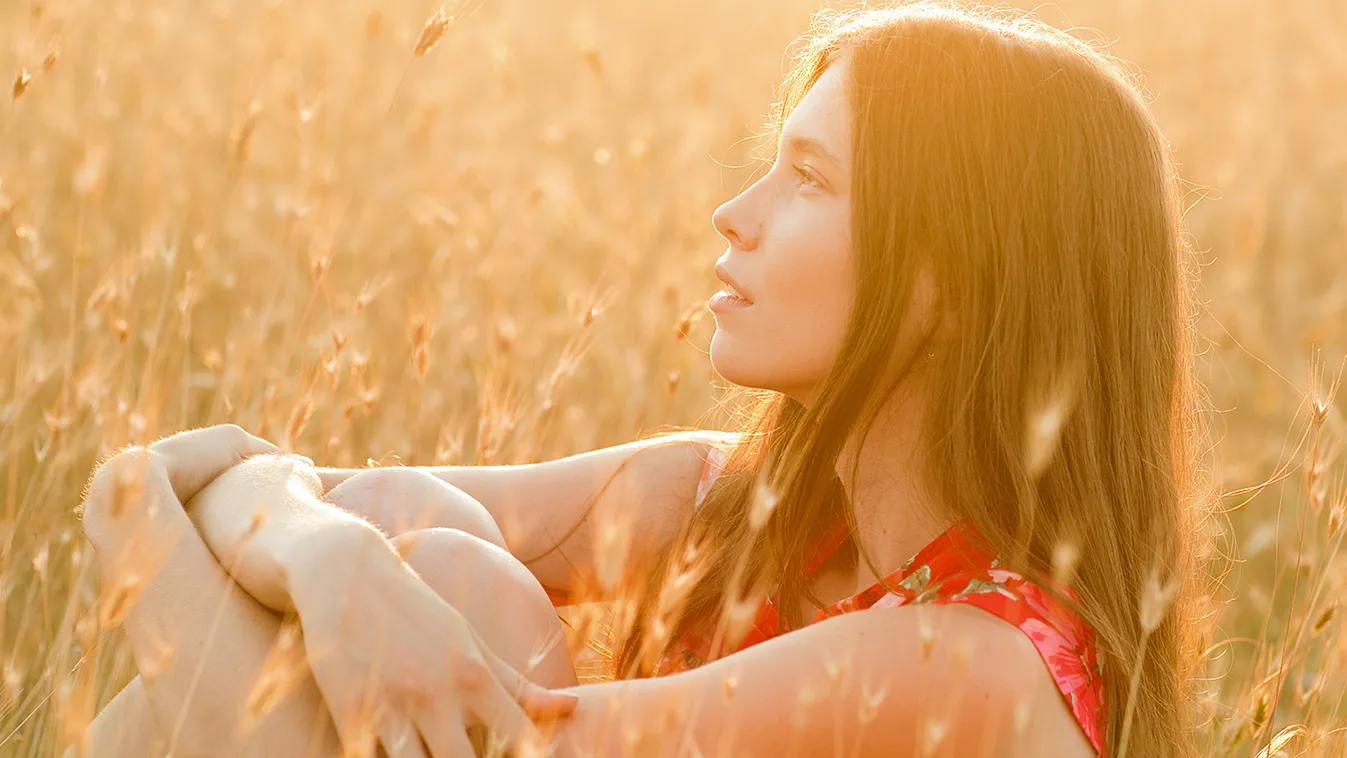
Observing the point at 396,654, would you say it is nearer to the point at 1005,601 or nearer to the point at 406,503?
the point at 406,503

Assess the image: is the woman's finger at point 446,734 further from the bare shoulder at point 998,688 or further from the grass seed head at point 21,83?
the grass seed head at point 21,83

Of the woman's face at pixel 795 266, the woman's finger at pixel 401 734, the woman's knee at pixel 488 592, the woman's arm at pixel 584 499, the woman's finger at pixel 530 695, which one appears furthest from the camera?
the woman's arm at pixel 584 499

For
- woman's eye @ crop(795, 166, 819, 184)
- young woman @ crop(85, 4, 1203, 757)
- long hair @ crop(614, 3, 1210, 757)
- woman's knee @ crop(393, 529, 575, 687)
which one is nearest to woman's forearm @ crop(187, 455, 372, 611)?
young woman @ crop(85, 4, 1203, 757)

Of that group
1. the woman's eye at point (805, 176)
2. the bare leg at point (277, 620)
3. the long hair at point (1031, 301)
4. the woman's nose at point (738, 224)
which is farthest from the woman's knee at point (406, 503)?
the woman's eye at point (805, 176)

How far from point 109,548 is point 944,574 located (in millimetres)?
926

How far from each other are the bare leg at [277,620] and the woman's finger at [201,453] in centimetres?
5

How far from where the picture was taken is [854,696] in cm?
146

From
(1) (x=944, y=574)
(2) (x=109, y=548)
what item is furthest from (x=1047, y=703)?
(2) (x=109, y=548)

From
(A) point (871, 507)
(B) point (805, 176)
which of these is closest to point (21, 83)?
(B) point (805, 176)

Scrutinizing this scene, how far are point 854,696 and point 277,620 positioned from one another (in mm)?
609

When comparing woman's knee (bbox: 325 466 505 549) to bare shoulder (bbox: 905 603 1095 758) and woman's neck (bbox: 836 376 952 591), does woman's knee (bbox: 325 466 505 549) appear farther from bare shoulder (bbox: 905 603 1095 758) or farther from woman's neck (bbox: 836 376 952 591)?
bare shoulder (bbox: 905 603 1095 758)

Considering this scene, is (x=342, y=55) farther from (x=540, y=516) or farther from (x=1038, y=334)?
(x=1038, y=334)

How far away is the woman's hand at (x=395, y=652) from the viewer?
1.37 metres

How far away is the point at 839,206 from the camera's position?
5.52ft
